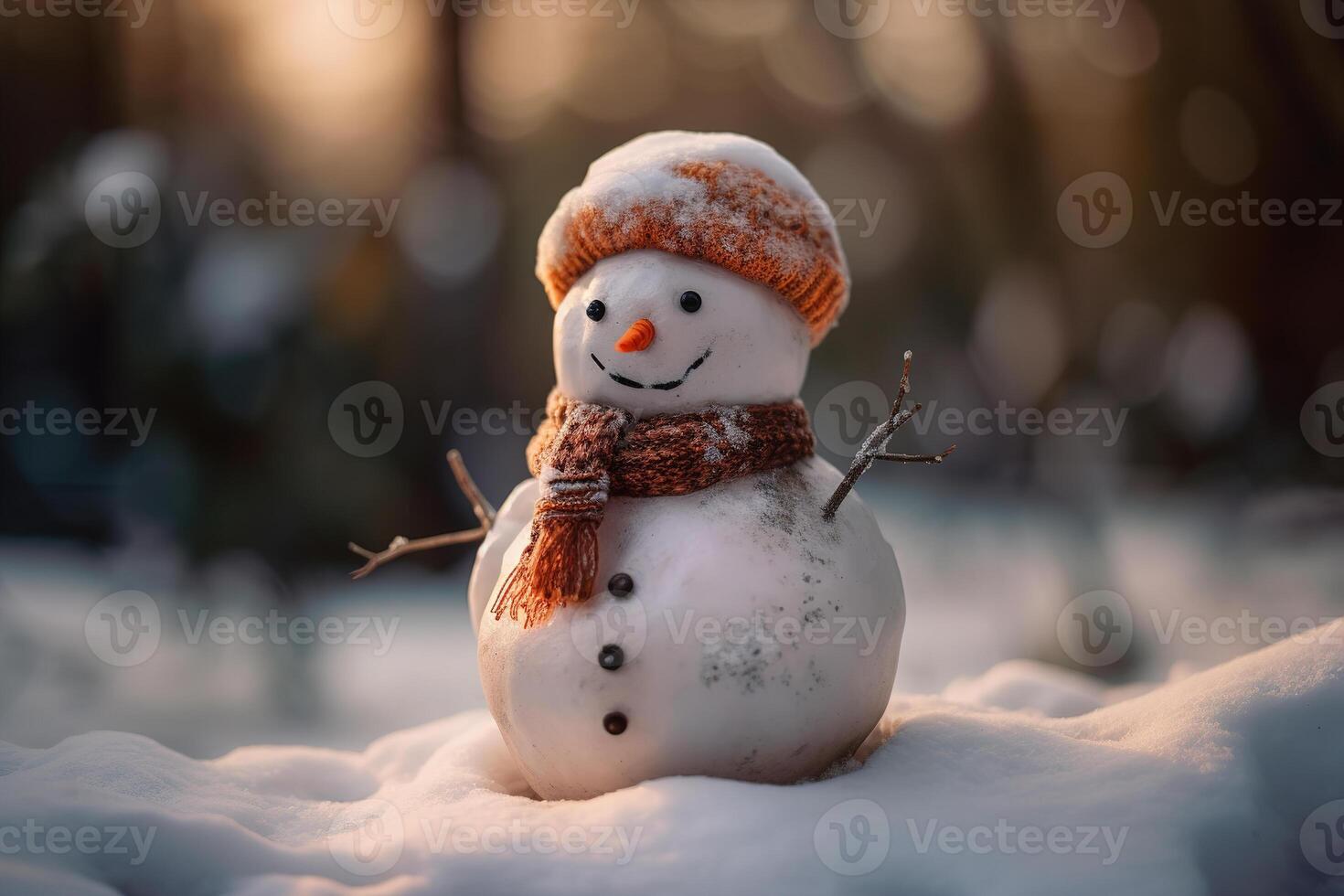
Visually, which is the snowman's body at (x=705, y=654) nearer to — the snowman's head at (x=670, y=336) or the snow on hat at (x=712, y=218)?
the snowman's head at (x=670, y=336)

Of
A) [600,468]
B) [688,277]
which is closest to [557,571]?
[600,468]

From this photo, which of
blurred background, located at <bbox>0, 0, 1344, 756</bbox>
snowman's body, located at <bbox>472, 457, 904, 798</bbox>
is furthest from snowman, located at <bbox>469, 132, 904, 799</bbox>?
blurred background, located at <bbox>0, 0, 1344, 756</bbox>

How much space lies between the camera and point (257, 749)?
162 centimetres

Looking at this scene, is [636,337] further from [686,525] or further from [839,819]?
[839,819]

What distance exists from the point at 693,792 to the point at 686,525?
0.33 m

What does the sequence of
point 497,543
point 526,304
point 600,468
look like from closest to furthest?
point 600,468 → point 497,543 → point 526,304

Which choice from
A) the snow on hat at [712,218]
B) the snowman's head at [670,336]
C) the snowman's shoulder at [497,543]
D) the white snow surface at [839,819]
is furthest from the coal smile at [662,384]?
the white snow surface at [839,819]

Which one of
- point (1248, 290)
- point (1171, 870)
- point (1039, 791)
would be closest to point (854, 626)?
point (1039, 791)

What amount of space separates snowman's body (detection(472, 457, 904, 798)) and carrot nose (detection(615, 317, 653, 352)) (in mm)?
211

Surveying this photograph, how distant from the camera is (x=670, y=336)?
1.23 metres

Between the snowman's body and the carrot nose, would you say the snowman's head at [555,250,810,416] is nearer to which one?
the carrot nose

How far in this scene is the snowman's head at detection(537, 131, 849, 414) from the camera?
1.23 meters

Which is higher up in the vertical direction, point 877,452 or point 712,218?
point 712,218

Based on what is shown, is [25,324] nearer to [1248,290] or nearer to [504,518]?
[504,518]
